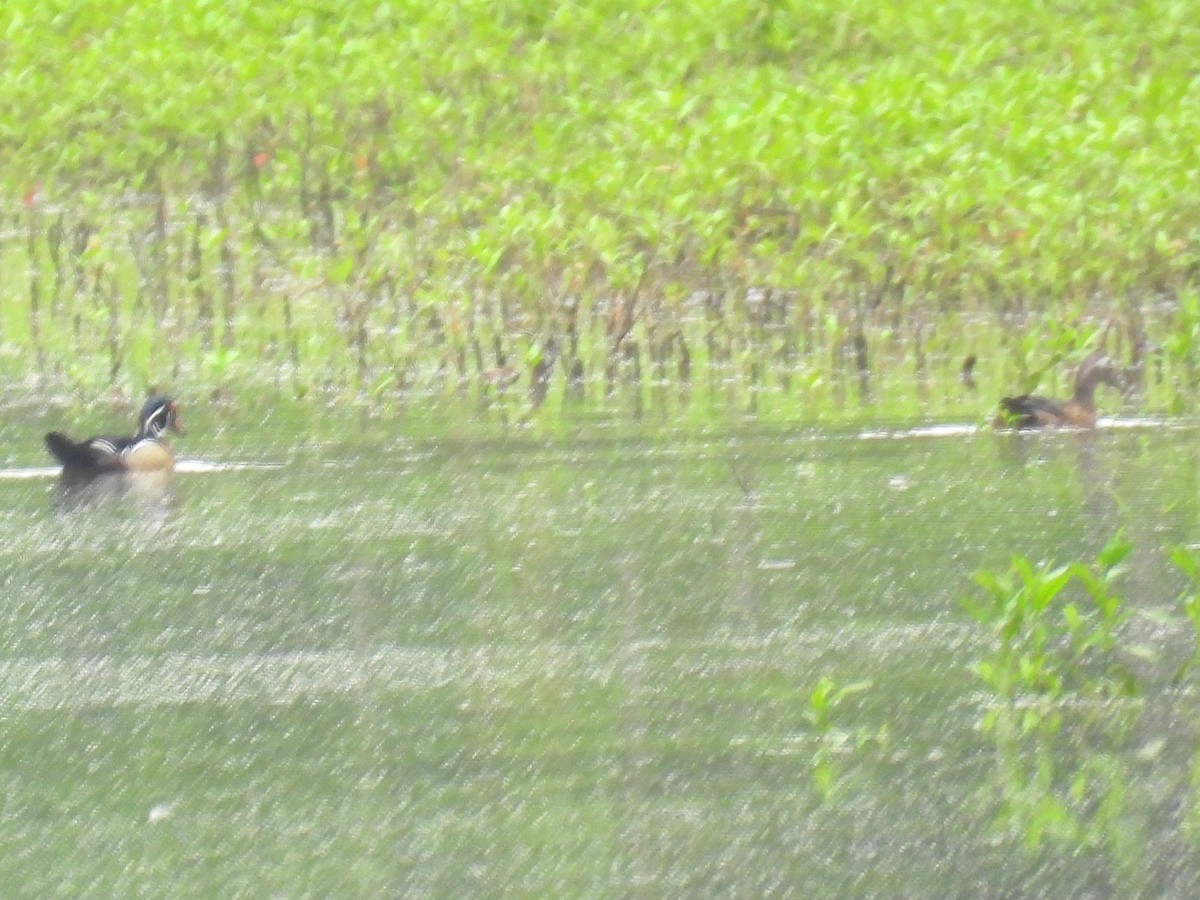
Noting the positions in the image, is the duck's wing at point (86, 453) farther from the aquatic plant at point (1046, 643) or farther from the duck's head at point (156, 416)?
the aquatic plant at point (1046, 643)

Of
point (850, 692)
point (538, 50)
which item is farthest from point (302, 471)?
point (538, 50)

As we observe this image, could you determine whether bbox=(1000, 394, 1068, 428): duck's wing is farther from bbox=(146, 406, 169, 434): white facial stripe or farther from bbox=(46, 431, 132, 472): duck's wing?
bbox=(46, 431, 132, 472): duck's wing

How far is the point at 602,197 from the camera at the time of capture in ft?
55.5

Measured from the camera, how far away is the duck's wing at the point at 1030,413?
43.9 feet

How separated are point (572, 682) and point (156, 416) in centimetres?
610

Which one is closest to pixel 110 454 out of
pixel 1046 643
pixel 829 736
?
pixel 1046 643

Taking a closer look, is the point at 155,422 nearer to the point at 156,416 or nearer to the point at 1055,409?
the point at 156,416

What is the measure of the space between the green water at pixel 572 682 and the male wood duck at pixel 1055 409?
2.12ft

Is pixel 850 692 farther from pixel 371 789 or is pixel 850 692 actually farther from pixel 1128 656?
pixel 371 789

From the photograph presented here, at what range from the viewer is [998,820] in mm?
6270

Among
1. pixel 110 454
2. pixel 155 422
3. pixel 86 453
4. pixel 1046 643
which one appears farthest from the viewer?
pixel 155 422

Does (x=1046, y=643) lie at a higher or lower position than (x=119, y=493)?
lower

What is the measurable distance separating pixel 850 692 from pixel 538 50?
12086mm

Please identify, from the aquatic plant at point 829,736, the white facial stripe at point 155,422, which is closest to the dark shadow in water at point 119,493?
the white facial stripe at point 155,422
